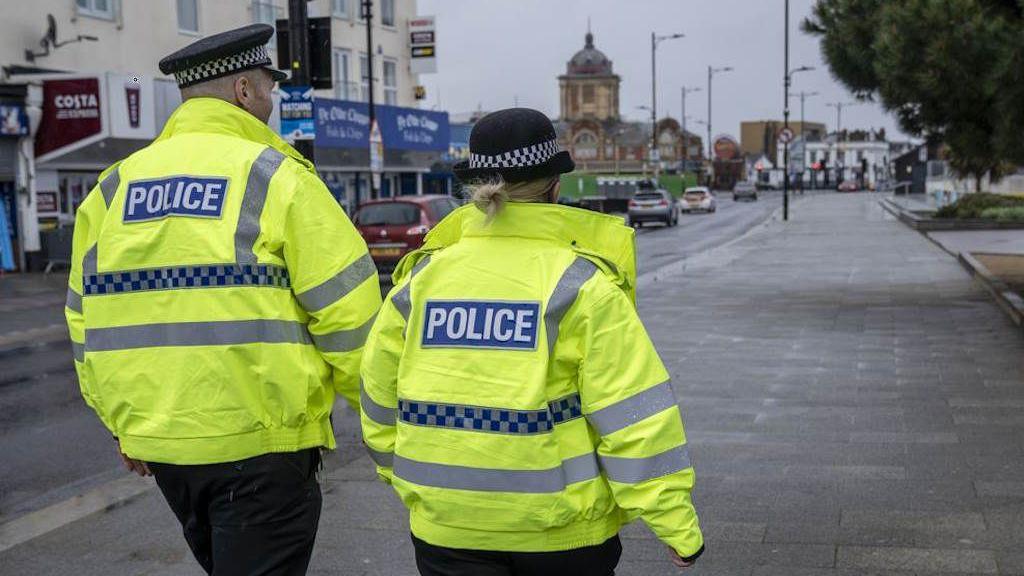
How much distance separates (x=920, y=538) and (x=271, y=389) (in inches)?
138

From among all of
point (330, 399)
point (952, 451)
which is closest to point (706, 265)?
point (952, 451)

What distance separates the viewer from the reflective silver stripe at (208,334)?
317cm

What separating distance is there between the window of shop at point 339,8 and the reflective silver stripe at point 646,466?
35.4 m

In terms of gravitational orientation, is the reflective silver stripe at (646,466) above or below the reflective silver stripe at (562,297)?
below

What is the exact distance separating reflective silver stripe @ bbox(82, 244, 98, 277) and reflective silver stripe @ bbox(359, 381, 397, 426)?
90 cm

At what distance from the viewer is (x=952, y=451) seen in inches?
285

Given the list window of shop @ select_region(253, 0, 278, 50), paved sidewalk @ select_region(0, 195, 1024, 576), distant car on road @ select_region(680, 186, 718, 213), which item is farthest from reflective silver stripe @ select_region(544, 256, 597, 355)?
distant car on road @ select_region(680, 186, 718, 213)

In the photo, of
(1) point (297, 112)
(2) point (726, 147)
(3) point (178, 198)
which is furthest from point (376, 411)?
(2) point (726, 147)

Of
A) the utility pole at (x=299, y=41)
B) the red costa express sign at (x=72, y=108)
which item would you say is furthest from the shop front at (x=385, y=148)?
the utility pole at (x=299, y=41)

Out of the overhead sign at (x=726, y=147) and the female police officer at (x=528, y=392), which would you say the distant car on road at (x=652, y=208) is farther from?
the overhead sign at (x=726, y=147)

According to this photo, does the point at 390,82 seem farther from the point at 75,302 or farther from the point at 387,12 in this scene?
the point at 75,302

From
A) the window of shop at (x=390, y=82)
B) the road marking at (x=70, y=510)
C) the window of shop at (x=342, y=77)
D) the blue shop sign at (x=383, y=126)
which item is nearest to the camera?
the road marking at (x=70, y=510)

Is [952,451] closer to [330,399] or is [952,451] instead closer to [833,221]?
[330,399]

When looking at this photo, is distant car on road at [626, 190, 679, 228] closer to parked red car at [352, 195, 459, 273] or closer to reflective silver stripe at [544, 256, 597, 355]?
parked red car at [352, 195, 459, 273]
